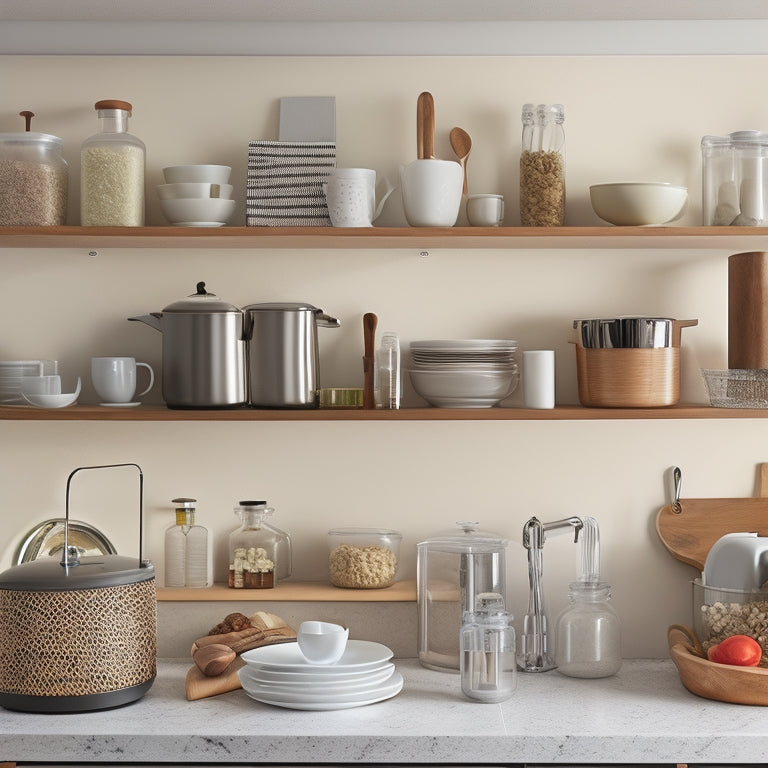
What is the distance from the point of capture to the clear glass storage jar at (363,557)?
2297 mm

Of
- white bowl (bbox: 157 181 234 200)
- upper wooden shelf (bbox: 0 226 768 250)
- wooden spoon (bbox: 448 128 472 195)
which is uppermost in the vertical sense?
wooden spoon (bbox: 448 128 472 195)

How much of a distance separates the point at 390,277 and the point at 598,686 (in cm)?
106

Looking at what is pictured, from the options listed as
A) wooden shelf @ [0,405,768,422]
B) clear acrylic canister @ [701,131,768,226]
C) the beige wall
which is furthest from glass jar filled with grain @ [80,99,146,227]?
clear acrylic canister @ [701,131,768,226]

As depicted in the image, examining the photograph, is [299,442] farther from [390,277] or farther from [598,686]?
[598,686]

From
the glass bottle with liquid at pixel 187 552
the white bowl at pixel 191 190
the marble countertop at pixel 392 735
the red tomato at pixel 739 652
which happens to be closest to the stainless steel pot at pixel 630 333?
the red tomato at pixel 739 652

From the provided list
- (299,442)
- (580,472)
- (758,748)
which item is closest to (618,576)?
(580,472)

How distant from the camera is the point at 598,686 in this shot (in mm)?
2143

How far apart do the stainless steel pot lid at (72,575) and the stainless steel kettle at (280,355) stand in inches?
18.3

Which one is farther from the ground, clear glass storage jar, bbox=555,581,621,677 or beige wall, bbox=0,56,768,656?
beige wall, bbox=0,56,768,656

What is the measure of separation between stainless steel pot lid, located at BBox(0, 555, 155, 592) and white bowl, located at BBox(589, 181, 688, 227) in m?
1.27

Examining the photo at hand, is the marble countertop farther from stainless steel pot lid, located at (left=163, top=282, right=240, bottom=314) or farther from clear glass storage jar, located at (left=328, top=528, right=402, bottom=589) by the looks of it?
stainless steel pot lid, located at (left=163, top=282, right=240, bottom=314)

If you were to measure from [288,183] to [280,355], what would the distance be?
1.32ft

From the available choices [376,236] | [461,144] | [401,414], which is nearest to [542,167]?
[461,144]

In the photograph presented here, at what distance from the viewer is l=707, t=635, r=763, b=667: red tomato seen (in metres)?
2.00
